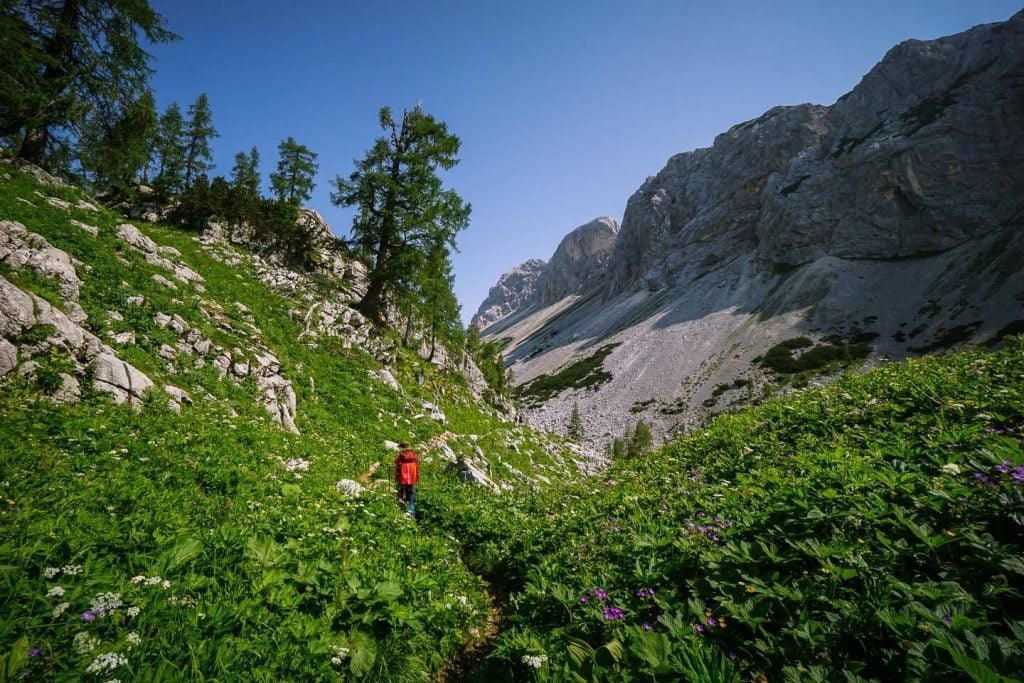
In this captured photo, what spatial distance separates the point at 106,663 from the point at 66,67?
2557 centimetres

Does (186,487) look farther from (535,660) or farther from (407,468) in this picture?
(535,660)

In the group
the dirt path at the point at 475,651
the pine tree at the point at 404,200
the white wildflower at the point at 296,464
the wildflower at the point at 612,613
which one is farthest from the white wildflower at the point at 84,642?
the pine tree at the point at 404,200

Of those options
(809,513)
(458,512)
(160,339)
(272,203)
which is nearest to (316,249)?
(272,203)

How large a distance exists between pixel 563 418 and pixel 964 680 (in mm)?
72565

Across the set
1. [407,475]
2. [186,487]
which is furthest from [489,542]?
[186,487]

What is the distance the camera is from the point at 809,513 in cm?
404

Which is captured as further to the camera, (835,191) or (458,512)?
(835,191)

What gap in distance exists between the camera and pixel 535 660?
371 cm

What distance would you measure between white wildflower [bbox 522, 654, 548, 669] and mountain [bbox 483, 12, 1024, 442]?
65.7 m

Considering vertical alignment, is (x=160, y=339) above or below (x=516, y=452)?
above

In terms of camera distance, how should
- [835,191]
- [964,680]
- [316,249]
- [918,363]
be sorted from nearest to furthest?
[964,680] < [918,363] < [316,249] < [835,191]

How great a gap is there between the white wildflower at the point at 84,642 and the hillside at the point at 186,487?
26 mm

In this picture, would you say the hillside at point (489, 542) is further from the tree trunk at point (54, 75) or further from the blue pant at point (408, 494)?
the tree trunk at point (54, 75)

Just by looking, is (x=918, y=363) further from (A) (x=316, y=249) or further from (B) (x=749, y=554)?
(A) (x=316, y=249)
